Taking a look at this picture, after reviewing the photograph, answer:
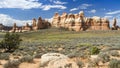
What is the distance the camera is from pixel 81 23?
163 metres

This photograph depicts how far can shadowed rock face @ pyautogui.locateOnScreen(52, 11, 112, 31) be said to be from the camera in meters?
164

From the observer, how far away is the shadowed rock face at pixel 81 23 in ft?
538

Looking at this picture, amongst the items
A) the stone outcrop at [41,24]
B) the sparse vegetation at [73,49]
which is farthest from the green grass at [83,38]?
the stone outcrop at [41,24]

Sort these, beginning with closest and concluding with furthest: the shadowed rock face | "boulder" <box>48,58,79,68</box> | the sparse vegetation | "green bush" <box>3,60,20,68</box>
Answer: "boulder" <box>48,58,79,68</box>, "green bush" <box>3,60,20,68</box>, the sparse vegetation, the shadowed rock face

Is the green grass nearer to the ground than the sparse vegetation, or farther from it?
nearer to the ground

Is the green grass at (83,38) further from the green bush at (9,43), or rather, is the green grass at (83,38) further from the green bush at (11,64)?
the green bush at (11,64)

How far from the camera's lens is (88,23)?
165500 millimetres

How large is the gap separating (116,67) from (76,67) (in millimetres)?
2720

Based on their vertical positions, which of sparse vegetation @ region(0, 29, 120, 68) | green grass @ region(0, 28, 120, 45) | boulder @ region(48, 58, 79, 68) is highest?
boulder @ region(48, 58, 79, 68)

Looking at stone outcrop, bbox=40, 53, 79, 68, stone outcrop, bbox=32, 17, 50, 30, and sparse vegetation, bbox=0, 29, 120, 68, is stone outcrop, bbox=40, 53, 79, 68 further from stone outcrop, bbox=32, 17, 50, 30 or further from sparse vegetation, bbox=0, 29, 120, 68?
stone outcrop, bbox=32, 17, 50, 30

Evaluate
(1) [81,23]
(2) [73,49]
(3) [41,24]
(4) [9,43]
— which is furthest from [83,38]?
(3) [41,24]

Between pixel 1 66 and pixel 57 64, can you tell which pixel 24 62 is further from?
pixel 57 64

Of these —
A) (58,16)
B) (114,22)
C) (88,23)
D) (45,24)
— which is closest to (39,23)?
(45,24)

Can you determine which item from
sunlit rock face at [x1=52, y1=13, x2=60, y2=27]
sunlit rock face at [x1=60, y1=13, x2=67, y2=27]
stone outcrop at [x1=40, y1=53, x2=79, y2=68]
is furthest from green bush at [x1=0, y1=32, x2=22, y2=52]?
sunlit rock face at [x1=52, y1=13, x2=60, y2=27]
